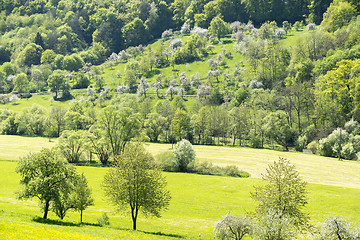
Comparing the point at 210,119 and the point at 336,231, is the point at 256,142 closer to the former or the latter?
the point at 210,119

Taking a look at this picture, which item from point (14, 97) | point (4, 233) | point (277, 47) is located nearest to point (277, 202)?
point (4, 233)

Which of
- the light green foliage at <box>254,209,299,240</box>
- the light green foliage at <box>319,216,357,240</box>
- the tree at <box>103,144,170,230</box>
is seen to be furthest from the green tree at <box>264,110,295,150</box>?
the light green foliage at <box>254,209,299,240</box>

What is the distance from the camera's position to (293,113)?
125 metres

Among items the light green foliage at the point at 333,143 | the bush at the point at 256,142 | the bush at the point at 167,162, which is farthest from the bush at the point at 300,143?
the bush at the point at 167,162

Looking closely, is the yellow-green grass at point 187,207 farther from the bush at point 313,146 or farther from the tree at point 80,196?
the bush at point 313,146

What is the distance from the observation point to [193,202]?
59.0m

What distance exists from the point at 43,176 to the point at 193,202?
30.8m

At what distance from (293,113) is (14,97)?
6438 inches

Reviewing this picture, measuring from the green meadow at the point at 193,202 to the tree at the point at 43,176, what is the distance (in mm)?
2881

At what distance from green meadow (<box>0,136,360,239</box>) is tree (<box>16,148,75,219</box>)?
113 inches

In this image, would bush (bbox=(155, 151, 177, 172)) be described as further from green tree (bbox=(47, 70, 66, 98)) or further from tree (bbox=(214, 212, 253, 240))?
green tree (bbox=(47, 70, 66, 98))

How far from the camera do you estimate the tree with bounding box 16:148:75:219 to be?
36.7 m

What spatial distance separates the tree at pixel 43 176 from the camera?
3672 centimetres

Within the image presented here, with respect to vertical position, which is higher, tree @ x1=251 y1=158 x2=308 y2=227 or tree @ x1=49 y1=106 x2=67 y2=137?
tree @ x1=49 y1=106 x2=67 y2=137
